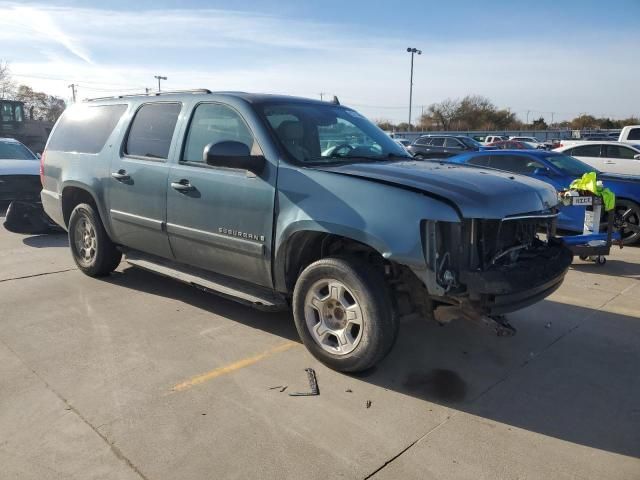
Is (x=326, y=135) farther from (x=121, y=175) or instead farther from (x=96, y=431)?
(x=96, y=431)

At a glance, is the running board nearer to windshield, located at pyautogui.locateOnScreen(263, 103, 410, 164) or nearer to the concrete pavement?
the concrete pavement

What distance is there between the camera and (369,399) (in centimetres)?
334

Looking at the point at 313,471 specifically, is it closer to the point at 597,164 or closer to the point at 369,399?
the point at 369,399

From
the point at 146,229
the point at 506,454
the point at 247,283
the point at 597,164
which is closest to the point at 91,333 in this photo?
the point at 146,229

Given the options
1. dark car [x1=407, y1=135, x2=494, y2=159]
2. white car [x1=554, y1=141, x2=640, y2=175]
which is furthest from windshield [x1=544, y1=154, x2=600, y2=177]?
dark car [x1=407, y1=135, x2=494, y2=159]

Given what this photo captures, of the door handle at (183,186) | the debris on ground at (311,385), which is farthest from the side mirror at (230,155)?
the debris on ground at (311,385)

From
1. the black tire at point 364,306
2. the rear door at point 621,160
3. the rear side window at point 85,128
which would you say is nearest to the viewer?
the black tire at point 364,306

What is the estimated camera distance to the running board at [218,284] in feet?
13.2

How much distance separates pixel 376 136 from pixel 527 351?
222cm

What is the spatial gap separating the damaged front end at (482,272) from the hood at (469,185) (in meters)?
0.10

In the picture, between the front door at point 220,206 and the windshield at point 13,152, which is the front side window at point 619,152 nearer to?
the front door at point 220,206

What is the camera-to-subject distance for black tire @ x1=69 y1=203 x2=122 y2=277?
18.2ft

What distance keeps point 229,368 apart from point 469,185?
81.3 inches

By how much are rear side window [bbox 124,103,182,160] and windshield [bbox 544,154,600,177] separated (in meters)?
7.02
